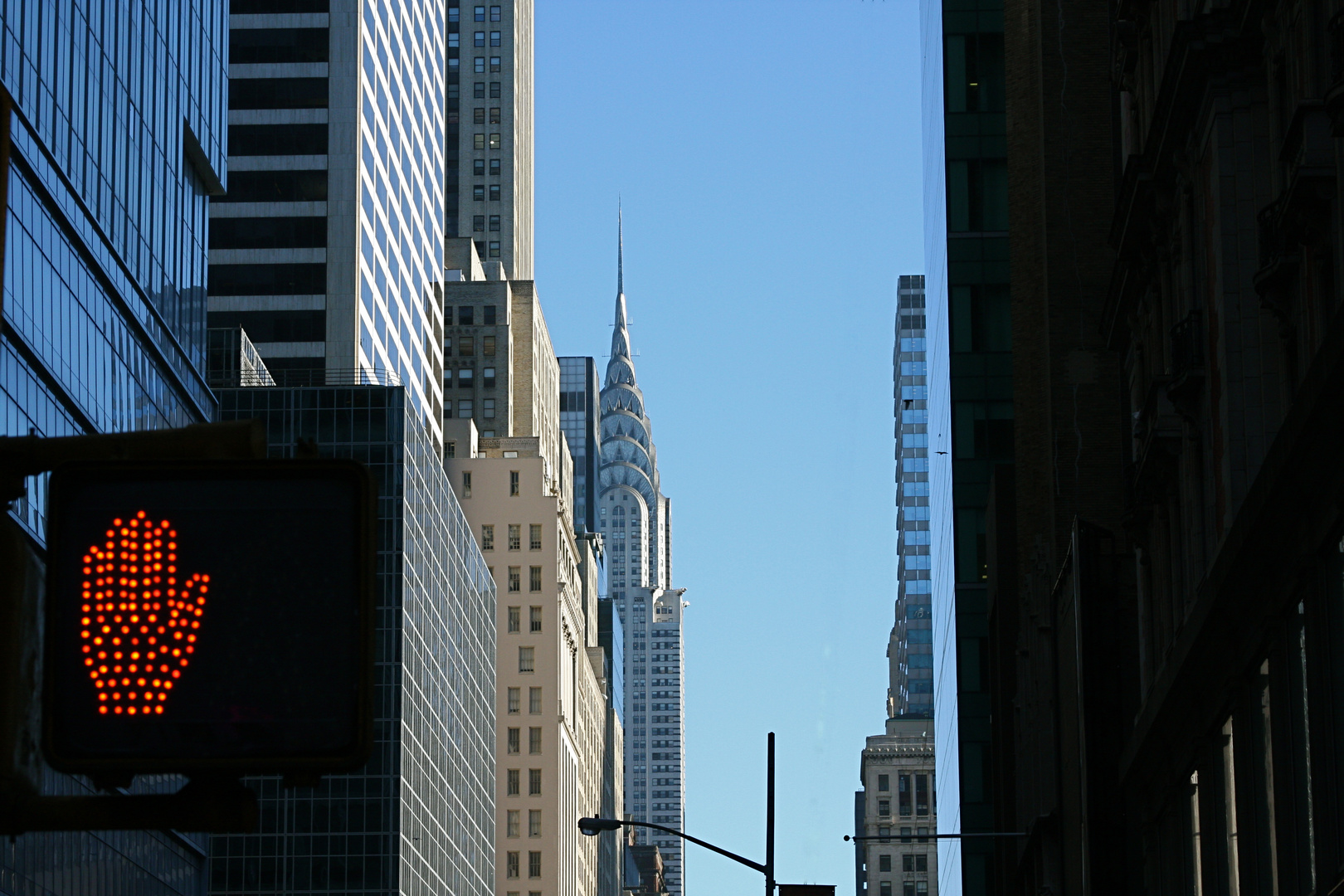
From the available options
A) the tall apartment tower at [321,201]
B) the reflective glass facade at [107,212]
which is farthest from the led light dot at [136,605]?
the tall apartment tower at [321,201]

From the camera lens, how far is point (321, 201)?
14062 centimetres

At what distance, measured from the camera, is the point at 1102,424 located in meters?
48.0

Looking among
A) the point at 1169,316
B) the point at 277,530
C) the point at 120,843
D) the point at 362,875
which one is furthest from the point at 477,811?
the point at 277,530

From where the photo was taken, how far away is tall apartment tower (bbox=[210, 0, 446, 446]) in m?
139

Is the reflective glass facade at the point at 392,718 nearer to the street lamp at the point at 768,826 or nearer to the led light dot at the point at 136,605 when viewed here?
the street lamp at the point at 768,826

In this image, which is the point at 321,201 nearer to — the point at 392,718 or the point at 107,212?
the point at 392,718

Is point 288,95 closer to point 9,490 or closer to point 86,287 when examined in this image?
point 86,287

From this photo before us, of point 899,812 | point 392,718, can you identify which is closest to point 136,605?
point 392,718

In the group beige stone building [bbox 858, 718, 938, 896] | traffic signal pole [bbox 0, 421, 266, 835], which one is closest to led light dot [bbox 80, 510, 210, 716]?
traffic signal pole [bbox 0, 421, 266, 835]

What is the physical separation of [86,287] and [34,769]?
6560 cm

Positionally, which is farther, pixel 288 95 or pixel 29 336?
pixel 288 95

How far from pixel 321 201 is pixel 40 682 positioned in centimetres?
13903

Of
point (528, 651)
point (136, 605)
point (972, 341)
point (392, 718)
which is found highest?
point (528, 651)

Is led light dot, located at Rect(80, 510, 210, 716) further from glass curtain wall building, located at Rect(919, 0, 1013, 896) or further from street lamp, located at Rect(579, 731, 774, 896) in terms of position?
glass curtain wall building, located at Rect(919, 0, 1013, 896)
